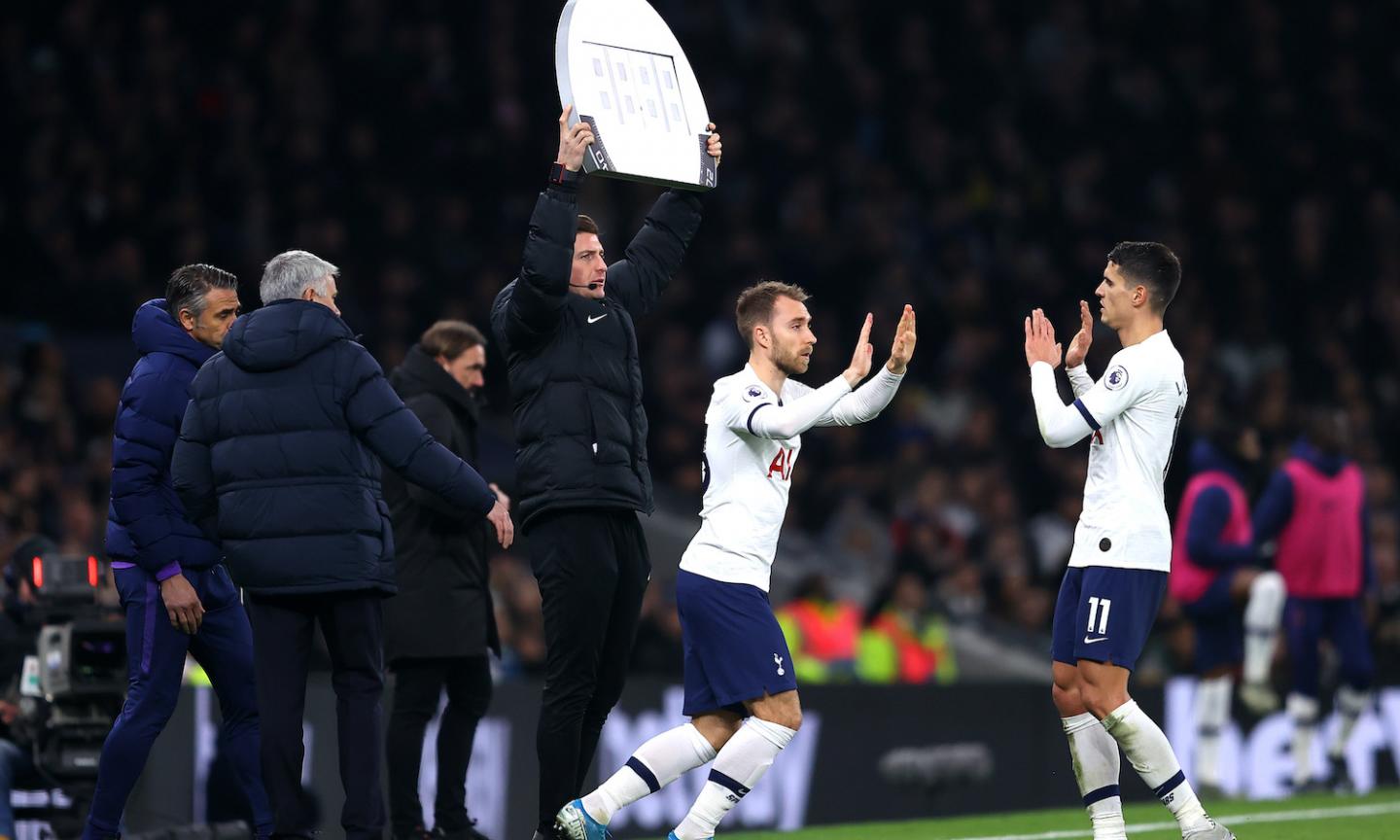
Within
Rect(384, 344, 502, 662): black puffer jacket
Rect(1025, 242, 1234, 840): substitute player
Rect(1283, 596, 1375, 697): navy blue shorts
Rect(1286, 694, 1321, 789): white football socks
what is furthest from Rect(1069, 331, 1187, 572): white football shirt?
Rect(1286, 694, 1321, 789): white football socks

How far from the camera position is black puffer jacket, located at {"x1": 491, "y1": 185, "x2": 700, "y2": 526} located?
6.62m

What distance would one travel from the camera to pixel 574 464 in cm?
669

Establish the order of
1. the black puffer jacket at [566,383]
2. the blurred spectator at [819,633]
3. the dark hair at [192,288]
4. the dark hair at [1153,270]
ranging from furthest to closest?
the blurred spectator at [819,633], the dark hair at [192,288], the dark hair at [1153,270], the black puffer jacket at [566,383]

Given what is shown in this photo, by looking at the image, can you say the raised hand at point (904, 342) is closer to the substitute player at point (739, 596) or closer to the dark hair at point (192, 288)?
the substitute player at point (739, 596)

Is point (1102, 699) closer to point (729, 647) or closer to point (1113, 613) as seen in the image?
point (1113, 613)

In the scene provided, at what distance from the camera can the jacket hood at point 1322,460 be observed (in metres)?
11.7

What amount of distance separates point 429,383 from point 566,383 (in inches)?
55.9

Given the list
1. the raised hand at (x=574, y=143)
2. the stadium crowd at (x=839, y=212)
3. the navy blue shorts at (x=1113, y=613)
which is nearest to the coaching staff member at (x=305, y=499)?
the raised hand at (x=574, y=143)

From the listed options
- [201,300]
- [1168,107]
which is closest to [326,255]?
[201,300]

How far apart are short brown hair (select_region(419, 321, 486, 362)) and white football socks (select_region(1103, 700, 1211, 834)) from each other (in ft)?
10.0

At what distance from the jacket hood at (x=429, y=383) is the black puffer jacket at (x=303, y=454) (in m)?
1.45

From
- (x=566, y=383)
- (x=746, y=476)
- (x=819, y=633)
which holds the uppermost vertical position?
(x=566, y=383)

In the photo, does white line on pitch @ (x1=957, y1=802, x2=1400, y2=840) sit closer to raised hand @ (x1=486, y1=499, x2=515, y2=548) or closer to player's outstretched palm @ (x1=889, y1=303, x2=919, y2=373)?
player's outstretched palm @ (x1=889, y1=303, x2=919, y2=373)

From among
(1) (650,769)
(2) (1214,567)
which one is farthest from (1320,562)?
(1) (650,769)
